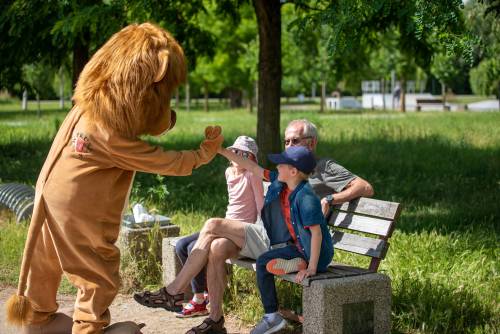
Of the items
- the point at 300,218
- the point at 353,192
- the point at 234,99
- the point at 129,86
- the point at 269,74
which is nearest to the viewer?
the point at 129,86

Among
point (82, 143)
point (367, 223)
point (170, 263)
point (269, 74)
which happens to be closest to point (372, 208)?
point (367, 223)

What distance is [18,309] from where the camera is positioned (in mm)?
3945

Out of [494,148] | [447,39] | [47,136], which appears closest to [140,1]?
[447,39]

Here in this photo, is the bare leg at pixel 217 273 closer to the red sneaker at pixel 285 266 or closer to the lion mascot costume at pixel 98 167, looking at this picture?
the red sneaker at pixel 285 266

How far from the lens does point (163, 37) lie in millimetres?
3918

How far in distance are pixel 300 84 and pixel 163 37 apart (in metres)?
38.6

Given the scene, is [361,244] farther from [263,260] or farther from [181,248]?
[181,248]

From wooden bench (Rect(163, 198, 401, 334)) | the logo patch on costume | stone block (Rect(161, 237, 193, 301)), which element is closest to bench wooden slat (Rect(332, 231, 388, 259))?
wooden bench (Rect(163, 198, 401, 334))

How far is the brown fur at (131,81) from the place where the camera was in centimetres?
376

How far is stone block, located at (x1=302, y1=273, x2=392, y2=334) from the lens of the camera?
4.38 m

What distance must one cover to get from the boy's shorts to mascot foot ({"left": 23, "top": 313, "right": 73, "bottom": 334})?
133cm

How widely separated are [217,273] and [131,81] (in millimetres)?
1676

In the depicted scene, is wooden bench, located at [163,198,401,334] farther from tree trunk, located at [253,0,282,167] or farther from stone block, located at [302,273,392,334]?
tree trunk, located at [253,0,282,167]

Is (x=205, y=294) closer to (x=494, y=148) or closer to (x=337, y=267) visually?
(x=337, y=267)
